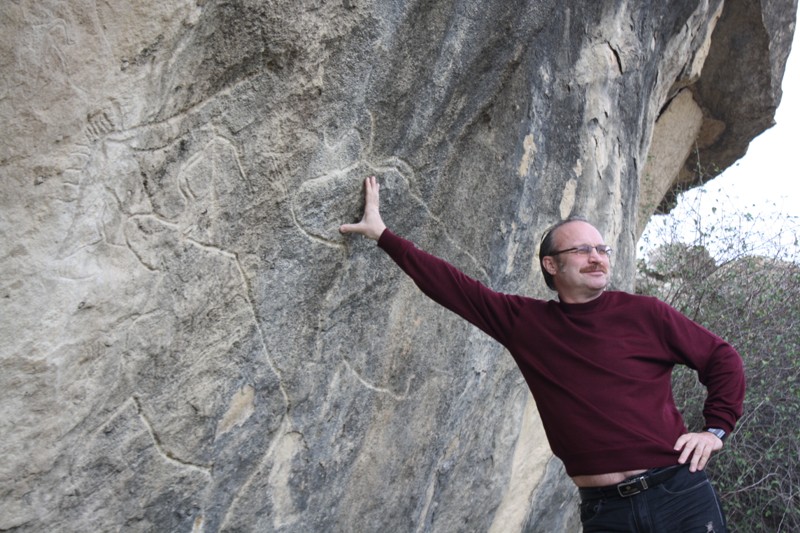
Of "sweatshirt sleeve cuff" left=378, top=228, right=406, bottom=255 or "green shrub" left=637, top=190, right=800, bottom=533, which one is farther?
"green shrub" left=637, top=190, right=800, bottom=533

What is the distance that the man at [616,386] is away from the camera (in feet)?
7.73

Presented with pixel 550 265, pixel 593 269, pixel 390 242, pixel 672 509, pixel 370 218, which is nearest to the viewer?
pixel 672 509

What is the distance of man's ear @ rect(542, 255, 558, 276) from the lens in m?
2.65

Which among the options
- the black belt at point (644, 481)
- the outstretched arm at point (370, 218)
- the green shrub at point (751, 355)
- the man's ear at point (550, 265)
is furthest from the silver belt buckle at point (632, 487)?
the green shrub at point (751, 355)

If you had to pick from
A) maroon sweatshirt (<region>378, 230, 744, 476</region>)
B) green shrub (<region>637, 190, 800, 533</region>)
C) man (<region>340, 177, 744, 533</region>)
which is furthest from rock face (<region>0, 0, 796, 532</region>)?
green shrub (<region>637, 190, 800, 533</region>)

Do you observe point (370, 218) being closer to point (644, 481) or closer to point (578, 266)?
point (578, 266)

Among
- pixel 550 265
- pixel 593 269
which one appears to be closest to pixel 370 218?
pixel 550 265

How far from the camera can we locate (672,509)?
7.64 feet

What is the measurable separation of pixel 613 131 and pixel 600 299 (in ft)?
5.79

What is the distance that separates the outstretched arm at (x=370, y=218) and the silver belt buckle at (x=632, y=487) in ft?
3.64

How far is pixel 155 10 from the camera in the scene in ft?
7.67

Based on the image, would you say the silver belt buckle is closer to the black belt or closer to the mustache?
→ the black belt

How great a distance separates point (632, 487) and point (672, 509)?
0.38ft

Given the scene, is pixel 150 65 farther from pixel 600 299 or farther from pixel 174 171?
pixel 600 299
